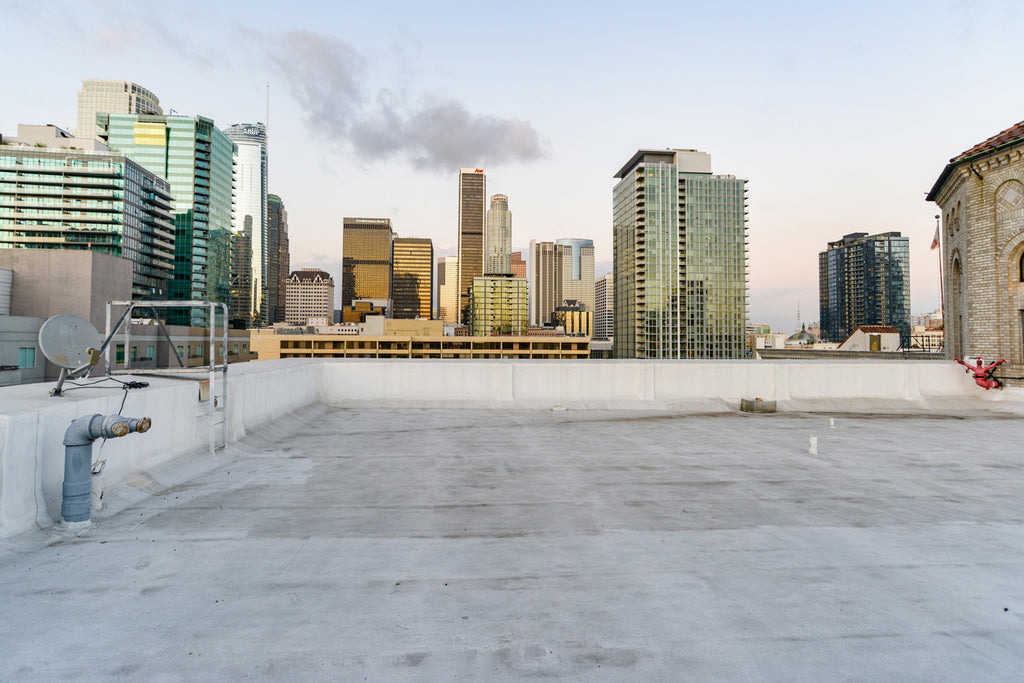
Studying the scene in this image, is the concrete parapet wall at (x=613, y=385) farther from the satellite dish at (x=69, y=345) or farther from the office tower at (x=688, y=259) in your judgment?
the office tower at (x=688, y=259)

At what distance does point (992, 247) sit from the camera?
78.8ft

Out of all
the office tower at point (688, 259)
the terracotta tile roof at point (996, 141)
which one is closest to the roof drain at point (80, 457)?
the terracotta tile roof at point (996, 141)

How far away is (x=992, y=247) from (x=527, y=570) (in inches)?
1186

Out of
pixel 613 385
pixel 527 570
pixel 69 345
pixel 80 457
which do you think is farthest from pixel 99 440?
pixel 613 385

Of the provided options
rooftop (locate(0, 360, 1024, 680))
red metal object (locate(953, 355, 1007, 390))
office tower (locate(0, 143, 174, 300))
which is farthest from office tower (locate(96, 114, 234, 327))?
red metal object (locate(953, 355, 1007, 390))

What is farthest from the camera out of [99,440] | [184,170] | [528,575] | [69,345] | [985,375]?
[184,170]

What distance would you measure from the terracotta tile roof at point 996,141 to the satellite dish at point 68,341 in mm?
34469

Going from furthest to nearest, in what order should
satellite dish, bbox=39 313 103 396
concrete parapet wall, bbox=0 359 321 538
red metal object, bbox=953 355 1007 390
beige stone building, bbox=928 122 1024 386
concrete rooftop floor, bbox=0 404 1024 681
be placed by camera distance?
beige stone building, bbox=928 122 1024 386 < red metal object, bbox=953 355 1007 390 < satellite dish, bbox=39 313 103 396 < concrete parapet wall, bbox=0 359 321 538 < concrete rooftop floor, bbox=0 404 1024 681

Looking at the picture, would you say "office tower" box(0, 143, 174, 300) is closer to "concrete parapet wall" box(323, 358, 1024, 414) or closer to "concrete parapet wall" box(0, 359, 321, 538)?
"concrete parapet wall" box(323, 358, 1024, 414)

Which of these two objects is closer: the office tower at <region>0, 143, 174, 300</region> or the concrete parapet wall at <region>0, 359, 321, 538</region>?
the concrete parapet wall at <region>0, 359, 321, 538</region>

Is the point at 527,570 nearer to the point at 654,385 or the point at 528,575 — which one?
the point at 528,575

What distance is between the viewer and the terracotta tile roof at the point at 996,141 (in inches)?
919

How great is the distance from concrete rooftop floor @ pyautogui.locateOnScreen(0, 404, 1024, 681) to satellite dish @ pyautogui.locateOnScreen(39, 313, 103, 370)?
2283 mm

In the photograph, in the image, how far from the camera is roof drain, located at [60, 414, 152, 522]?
265 inches
